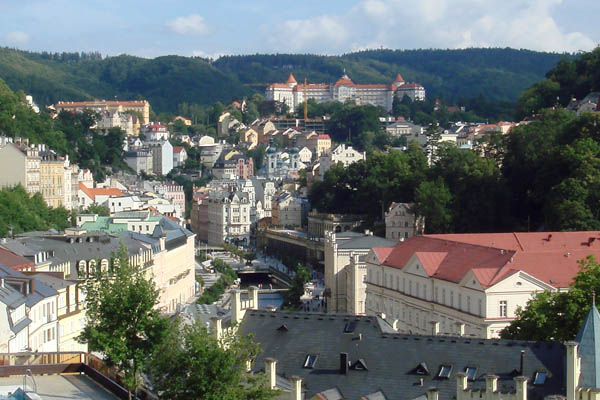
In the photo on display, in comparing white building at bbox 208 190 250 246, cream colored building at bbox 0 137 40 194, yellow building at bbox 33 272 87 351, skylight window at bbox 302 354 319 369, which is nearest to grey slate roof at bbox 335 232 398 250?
cream colored building at bbox 0 137 40 194

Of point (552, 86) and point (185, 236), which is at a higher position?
point (552, 86)

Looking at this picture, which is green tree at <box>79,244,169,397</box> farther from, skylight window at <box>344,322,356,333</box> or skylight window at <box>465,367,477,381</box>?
skylight window at <box>465,367,477,381</box>

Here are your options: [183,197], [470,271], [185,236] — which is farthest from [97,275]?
[183,197]

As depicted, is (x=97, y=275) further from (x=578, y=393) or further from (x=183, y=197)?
(x=183, y=197)

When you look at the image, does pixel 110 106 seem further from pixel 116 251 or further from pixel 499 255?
pixel 499 255

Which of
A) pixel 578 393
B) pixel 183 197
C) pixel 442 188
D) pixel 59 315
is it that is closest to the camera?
pixel 578 393

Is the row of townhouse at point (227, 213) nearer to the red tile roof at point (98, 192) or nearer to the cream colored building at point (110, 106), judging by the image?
the red tile roof at point (98, 192)
